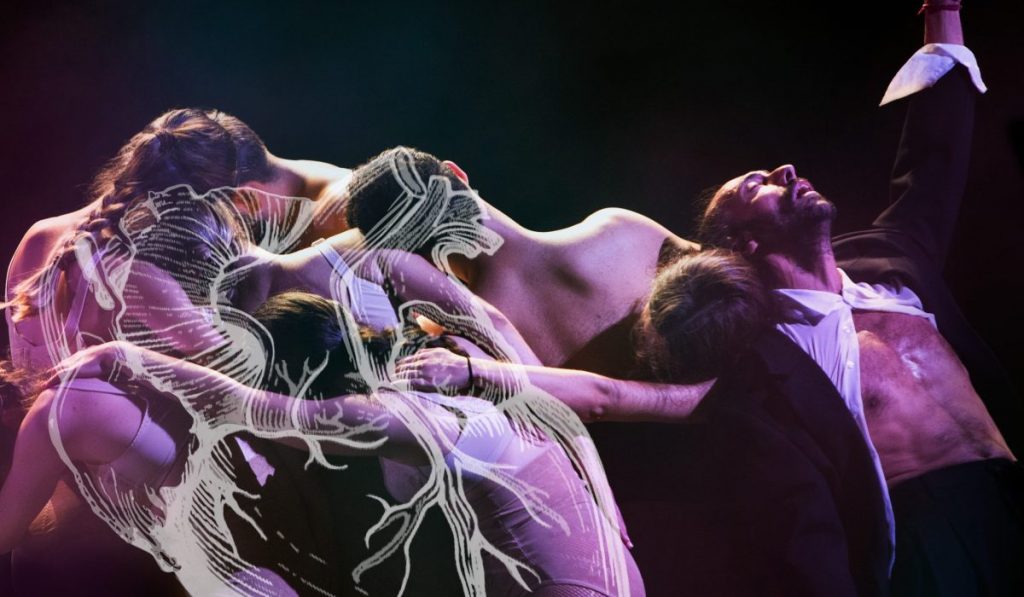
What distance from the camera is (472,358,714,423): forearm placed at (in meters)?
1.82

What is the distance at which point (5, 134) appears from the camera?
6.72ft

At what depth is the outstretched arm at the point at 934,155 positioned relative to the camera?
203 centimetres

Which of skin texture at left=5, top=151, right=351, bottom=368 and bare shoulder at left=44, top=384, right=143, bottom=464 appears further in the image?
skin texture at left=5, top=151, right=351, bottom=368

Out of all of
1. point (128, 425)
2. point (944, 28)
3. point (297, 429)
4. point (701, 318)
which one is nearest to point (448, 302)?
point (297, 429)

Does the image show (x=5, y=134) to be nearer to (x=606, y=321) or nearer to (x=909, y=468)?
(x=606, y=321)

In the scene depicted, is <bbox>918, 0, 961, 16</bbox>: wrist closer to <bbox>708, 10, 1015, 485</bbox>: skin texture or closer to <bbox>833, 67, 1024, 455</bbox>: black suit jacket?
<bbox>833, 67, 1024, 455</bbox>: black suit jacket

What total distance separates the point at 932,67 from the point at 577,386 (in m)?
1.18

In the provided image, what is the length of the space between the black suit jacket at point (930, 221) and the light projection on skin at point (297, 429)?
84 centimetres

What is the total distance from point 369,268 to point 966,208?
1.44 m

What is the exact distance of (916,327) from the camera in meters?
1.96

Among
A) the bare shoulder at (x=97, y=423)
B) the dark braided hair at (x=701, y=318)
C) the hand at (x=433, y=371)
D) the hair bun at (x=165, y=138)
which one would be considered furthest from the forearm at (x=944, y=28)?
the bare shoulder at (x=97, y=423)

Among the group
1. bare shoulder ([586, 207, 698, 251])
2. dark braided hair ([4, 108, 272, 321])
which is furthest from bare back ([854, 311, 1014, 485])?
dark braided hair ([4, 108, 272, 321])

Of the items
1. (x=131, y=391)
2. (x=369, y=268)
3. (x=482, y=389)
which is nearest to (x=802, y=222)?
(x=482, y=389)

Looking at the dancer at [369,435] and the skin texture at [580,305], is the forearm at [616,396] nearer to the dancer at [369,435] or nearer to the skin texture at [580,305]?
the skin texture at [580,305]
